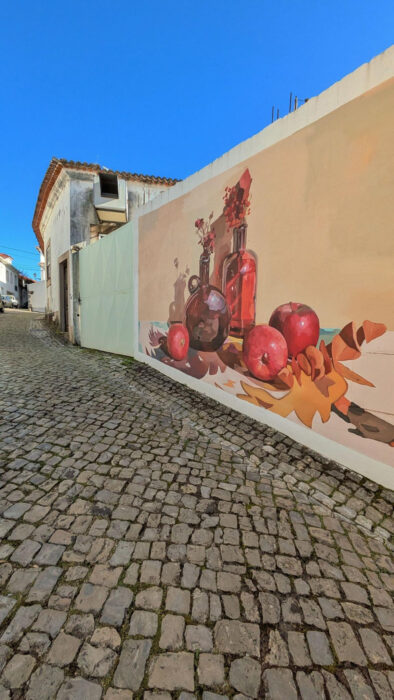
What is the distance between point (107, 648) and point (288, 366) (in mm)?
2841

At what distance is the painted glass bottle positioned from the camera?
4.43 meters

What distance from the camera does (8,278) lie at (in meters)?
41.2

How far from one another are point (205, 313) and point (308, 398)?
7.03ft

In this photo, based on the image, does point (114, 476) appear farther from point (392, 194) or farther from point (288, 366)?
point (392, 194)

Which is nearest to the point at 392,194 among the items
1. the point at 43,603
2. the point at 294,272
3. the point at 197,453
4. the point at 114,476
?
the point at 294,272

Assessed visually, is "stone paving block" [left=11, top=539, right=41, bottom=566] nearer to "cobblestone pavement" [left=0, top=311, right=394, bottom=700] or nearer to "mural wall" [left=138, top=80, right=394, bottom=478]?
"cobblestone pavement" [left=0, top=311, right=394, bottom=700]

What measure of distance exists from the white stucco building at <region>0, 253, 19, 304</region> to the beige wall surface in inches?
1697

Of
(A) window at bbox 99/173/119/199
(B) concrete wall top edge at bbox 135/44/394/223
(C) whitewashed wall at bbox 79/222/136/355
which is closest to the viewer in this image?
(B) concrete wall top edge at bbox 135/44/394/223

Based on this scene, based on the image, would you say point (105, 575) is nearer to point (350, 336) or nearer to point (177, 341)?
point (350, 336)

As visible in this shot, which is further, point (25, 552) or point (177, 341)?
point (177, 341)

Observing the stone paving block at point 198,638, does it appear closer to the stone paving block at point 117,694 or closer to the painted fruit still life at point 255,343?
the stone paving block at point 117,694

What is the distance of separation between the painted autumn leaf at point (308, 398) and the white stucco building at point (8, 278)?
143ft

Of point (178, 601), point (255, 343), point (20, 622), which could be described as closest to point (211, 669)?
point (178, 601)

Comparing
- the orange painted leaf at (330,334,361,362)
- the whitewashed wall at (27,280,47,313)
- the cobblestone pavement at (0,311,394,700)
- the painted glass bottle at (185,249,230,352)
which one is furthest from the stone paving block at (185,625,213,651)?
the whitewashed wall at (27,280,47,313)
